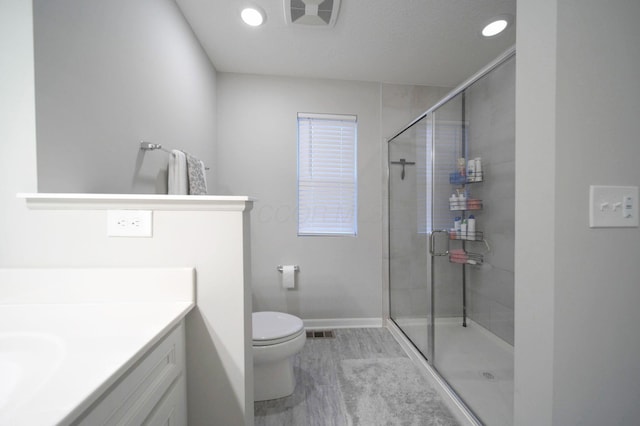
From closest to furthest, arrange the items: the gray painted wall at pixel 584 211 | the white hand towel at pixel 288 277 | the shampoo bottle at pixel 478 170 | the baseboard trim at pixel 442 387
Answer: the gray painted wall at pixel 584 211
the baseboard trim at pixel 442 387
the shampoo bottle at pixel 478 170
the white hand towel at pixel 288 277

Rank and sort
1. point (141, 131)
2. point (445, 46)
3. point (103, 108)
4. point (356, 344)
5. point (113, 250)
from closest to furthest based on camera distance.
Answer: point (113, 250) < point (103, 108) < point (141, 131) < point (445, 46) < point (356, 344)

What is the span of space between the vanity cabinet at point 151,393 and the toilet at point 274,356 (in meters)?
0.57

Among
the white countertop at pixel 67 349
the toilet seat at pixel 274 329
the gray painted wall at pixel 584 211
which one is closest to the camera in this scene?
the white countertop at pixel 67 349

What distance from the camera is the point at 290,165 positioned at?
222cm

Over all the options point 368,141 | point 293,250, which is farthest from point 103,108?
point 368,141

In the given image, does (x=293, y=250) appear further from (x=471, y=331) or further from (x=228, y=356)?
(x=471, y=331)

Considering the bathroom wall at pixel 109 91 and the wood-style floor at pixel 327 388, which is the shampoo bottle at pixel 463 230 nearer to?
the wood-style floor at pixel 327 388

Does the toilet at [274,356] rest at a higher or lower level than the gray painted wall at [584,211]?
lower

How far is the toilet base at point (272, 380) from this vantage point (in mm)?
1413

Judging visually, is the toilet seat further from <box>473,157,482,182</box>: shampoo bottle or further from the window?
<box>473,157,482,182</box>: shampoo bottle

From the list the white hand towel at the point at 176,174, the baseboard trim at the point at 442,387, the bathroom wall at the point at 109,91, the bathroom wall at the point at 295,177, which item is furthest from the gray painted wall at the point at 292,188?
the white hand towel at the point at 176,174

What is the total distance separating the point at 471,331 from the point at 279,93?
267 cm

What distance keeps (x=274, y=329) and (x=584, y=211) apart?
1.46 meters

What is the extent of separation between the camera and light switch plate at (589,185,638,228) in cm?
69
